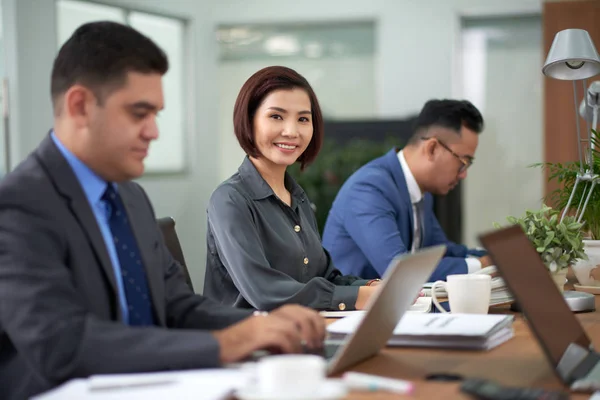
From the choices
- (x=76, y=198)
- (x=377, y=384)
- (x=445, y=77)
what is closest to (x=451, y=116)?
(x=76, y=198)

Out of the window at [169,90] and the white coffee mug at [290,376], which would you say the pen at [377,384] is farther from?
the window at [169,90]

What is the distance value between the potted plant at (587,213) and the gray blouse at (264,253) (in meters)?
0.73

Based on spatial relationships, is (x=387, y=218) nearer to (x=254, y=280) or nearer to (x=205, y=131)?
(x=254, y=280)

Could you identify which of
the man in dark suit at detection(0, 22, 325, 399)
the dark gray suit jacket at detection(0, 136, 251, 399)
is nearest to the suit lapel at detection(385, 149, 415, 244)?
the man in dark suit at detection(0, 22, 325, 399)

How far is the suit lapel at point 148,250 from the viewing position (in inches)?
64.9

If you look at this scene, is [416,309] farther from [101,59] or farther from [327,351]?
[101,59]

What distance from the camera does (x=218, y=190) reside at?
2299 millimetres

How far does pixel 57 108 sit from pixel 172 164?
5.05 meters

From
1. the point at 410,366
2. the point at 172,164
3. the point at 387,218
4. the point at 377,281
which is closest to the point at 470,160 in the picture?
the point at 387,218

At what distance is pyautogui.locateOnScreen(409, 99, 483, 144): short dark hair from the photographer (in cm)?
348

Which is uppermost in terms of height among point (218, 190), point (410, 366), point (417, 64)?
point (417, 64)

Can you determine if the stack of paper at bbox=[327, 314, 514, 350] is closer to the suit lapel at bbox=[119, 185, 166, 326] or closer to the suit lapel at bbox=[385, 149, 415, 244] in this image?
the suit lapel at bbox=[119, 185, 166, 326]

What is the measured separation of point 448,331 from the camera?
161 cm

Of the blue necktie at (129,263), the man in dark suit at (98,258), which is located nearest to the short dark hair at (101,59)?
the man in dark suit at (98,258)
